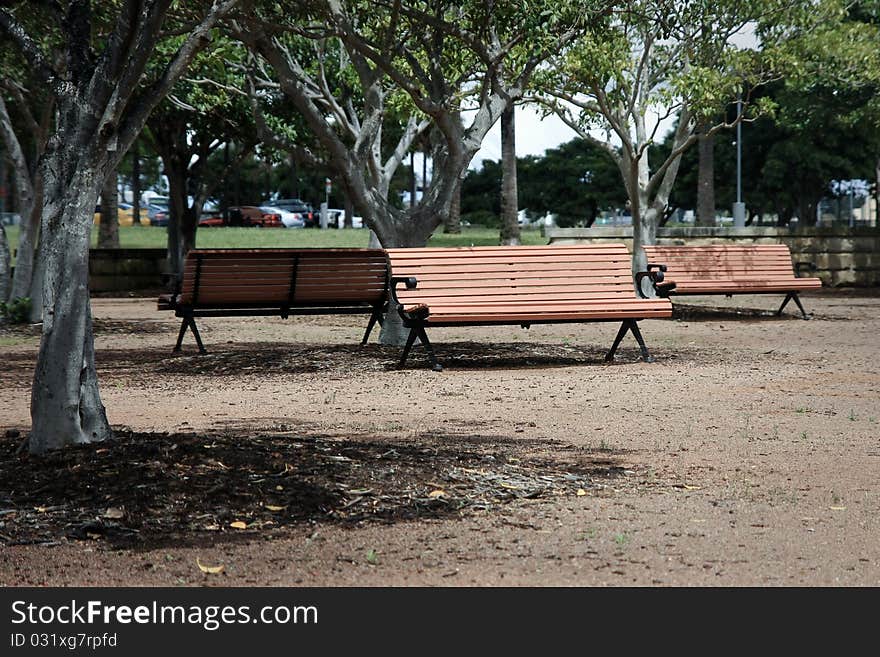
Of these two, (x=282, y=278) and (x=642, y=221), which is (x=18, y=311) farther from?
(x=642, y=221)

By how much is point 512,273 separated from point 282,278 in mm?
2577

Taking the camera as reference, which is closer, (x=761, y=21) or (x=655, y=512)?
(x=655, y=512)

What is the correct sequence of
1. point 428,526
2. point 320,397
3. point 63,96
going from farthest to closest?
point 320,397 → point 63,96 → point 428,526

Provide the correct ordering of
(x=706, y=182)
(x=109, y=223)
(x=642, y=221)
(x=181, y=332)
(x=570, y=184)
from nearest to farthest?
(x=181, y=332) < (x=642, y=221) < (x=109, y=223) < (x=706, y=182) < (x=570, y=184)

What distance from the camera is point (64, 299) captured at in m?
6.61

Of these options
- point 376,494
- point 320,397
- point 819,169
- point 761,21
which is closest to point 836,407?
point 320,397

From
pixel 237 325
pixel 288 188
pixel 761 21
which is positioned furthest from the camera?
pixel 288 188

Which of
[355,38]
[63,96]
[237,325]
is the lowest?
[237,325]

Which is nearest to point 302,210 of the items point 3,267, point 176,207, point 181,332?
point 176,207

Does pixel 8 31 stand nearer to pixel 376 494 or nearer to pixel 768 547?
pixel 376 494

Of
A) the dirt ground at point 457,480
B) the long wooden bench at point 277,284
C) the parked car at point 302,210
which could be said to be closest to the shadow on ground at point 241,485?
the dirt ground at point 457,480

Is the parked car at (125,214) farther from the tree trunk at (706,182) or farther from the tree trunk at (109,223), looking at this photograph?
the tree trunk at (706,182)

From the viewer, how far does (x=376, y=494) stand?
19.8ft

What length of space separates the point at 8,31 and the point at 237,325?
36.1 ft
